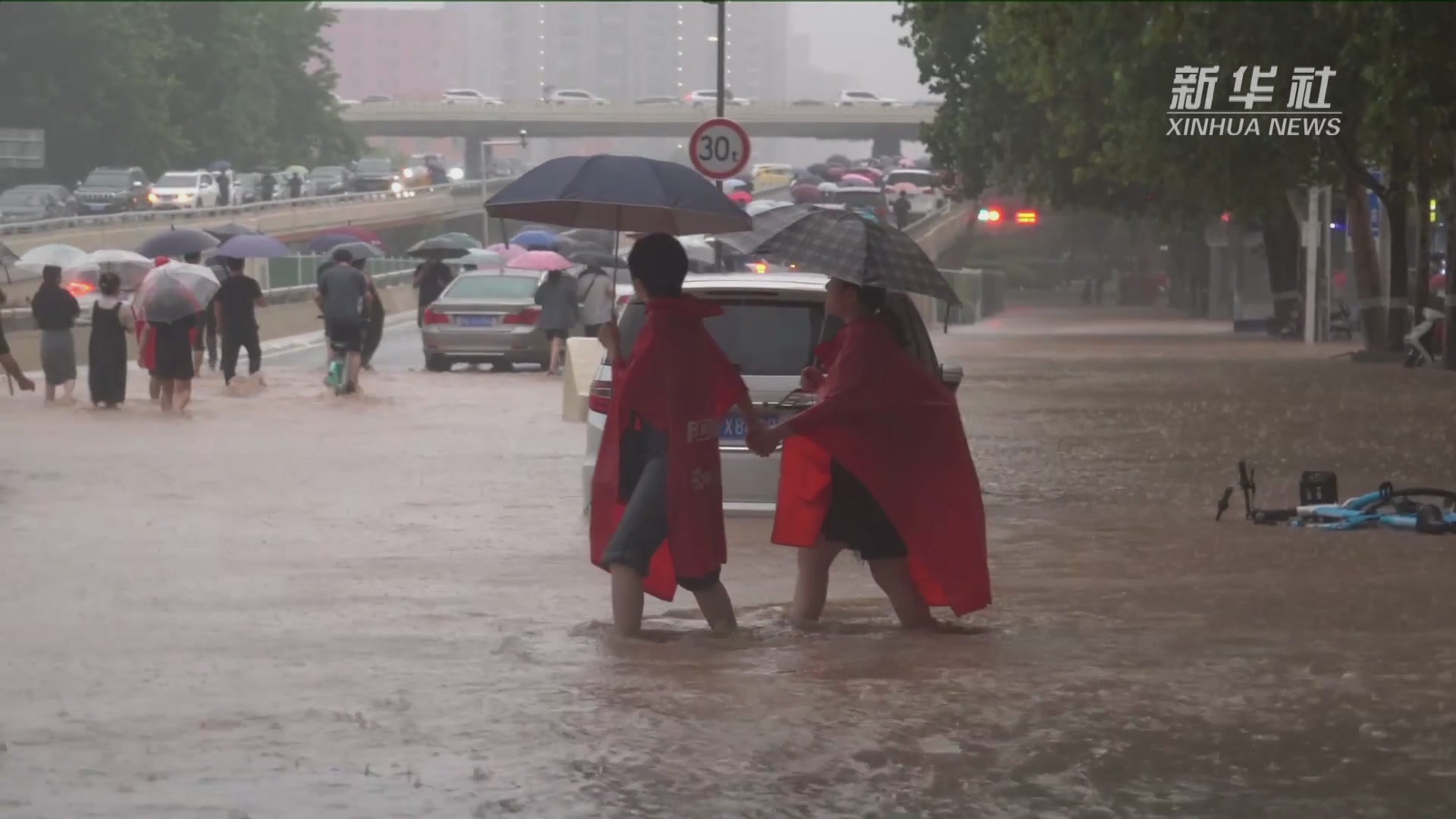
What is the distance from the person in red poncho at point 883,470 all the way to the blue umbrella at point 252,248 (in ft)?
74.9

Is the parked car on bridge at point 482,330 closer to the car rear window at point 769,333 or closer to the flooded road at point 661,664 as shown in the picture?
the flooded road at point 661,664

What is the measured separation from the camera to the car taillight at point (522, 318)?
34469 mm

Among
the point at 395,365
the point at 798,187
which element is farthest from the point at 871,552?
the point at 798,187

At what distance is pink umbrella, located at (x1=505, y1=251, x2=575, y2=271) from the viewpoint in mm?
34781

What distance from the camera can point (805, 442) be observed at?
1015 centimetres

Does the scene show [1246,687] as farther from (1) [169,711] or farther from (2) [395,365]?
(2) [395,365]

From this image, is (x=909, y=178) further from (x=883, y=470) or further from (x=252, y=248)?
(x=883, y=470)

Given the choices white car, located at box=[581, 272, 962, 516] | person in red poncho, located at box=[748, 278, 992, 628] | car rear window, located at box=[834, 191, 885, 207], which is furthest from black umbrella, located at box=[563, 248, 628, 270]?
car rear window, located at box=[834, 191, 885, 207]

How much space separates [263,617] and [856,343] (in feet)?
9.94

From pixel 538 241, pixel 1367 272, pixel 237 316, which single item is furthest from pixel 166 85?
pixel 237 316

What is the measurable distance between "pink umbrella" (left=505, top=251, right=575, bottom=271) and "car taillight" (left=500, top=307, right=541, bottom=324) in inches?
26.5

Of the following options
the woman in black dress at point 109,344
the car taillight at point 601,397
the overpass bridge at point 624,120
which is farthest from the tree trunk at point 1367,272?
the overpass bridge at point 624,120

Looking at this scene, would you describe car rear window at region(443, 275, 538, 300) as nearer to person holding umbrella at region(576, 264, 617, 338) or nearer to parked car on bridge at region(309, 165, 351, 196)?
person holding umbrella at region(576, 264, 617, 338)

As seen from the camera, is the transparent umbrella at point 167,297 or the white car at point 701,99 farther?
the white car at point 701,99
